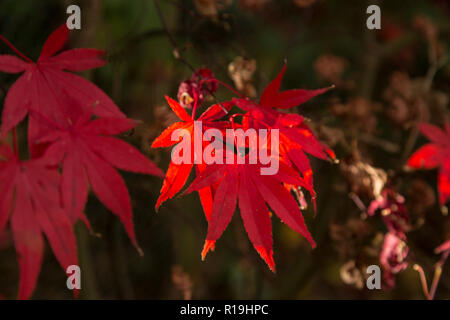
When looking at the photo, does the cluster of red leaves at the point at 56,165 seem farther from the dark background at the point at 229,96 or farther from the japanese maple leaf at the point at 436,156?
the japanese maple leaf at the point at 436,156

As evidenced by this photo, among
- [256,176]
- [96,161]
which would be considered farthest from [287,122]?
[96,161]

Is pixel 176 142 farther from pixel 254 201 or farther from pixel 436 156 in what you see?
pixel 436 156

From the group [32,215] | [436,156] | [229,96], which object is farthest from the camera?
[229,96]

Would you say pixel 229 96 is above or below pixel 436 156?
above

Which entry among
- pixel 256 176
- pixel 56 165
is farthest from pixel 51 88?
pixel 256 176

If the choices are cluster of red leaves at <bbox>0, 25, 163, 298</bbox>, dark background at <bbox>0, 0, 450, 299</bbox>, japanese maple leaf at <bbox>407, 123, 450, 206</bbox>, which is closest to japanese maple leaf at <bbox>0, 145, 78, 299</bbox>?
cluster of red leaves at <bbox>0, 25, 163, 298</bbox>

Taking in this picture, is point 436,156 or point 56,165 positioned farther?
point 436,156

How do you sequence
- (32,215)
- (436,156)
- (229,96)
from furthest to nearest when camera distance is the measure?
(229,96) → (436,156) → (32,215)

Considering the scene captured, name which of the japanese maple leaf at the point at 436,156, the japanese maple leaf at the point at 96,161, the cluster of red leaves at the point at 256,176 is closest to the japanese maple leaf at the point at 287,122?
the cluster of red leaves at the point at 256,176
